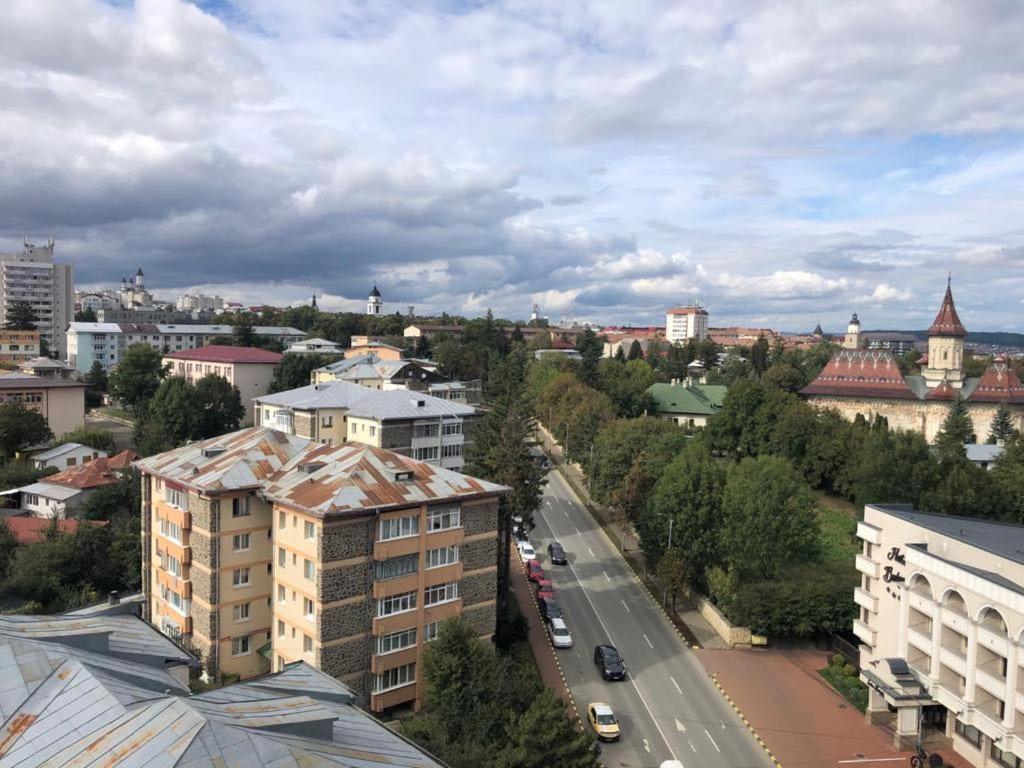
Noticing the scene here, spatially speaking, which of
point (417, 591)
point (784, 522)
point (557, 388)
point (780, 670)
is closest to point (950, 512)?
point (784, 522)

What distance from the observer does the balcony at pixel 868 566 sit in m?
28.0

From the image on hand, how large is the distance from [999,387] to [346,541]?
7001cm

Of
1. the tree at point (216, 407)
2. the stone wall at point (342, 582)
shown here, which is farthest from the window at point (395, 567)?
the tree at point (216, 407)

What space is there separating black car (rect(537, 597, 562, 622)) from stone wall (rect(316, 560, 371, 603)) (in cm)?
1156

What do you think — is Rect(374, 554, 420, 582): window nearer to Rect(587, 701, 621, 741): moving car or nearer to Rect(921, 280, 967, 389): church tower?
Rect(587, 701, 621, 741): moving car

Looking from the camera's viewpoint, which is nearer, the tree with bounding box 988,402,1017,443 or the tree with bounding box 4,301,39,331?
the tree with bounding box 988,402,1017,443

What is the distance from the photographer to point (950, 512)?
39594 mm

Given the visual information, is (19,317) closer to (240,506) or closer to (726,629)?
(240,506)

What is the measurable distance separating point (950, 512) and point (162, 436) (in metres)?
54.5

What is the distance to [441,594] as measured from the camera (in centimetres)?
2656

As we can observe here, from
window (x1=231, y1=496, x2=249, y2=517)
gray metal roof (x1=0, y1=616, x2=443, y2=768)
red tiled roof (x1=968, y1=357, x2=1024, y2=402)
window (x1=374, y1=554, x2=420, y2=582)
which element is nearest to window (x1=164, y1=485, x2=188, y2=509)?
window (x1=231, y1=496, x2=249, y2=517)

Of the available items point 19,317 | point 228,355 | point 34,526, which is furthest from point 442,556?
point 19,317

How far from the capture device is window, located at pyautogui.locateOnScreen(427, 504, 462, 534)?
2612cm

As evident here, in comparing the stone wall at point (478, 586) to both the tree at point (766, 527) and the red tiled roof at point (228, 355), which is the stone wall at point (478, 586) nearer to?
the tree at point (766, 527)
